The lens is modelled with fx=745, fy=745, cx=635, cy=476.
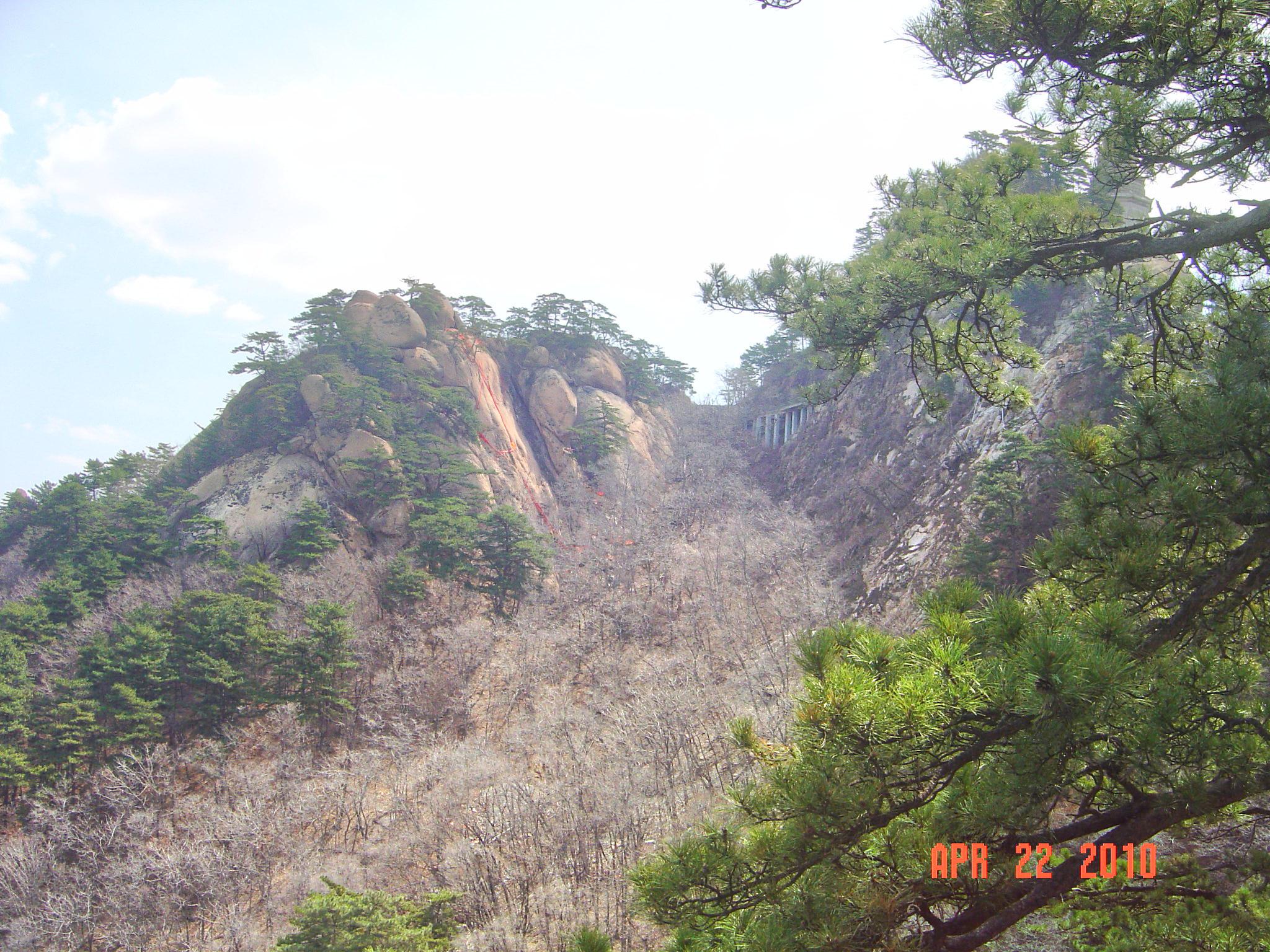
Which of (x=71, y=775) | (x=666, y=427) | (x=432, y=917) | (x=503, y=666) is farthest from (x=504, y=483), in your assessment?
(x=432, y=917)

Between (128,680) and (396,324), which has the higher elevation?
(396,324)

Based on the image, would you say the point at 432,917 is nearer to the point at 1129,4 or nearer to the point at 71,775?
the point at 71,775

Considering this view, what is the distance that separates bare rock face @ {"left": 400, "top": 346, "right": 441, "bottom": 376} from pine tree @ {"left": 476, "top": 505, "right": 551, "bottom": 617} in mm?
9742

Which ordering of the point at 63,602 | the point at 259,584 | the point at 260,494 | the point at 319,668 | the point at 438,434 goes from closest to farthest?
the point at 319,668, the point at 63,602, the point at 259,584, the point at 260,494, the point at 438,434

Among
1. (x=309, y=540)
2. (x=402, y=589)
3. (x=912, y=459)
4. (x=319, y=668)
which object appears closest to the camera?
(x=319, y=668)

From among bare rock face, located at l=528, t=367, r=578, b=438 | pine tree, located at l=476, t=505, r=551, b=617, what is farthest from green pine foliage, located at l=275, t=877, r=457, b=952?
bare rock face, located at l=528, t=367, r=578, b=438

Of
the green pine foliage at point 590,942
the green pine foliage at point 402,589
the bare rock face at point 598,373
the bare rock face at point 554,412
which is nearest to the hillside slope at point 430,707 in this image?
the green pine foliage at point 402,589

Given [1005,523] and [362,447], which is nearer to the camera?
[1005,523]

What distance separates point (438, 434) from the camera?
97.9 ft

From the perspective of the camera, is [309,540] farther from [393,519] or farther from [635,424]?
[635,424]

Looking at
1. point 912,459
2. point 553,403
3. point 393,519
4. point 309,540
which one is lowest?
point 309,540

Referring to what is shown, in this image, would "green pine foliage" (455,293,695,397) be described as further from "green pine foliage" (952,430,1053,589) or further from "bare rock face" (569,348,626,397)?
"green pine foliage" (952,430,1053,589)

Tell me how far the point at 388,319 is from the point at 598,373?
11626 millimetres

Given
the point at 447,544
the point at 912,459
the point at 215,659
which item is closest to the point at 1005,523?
the point at 912,459
